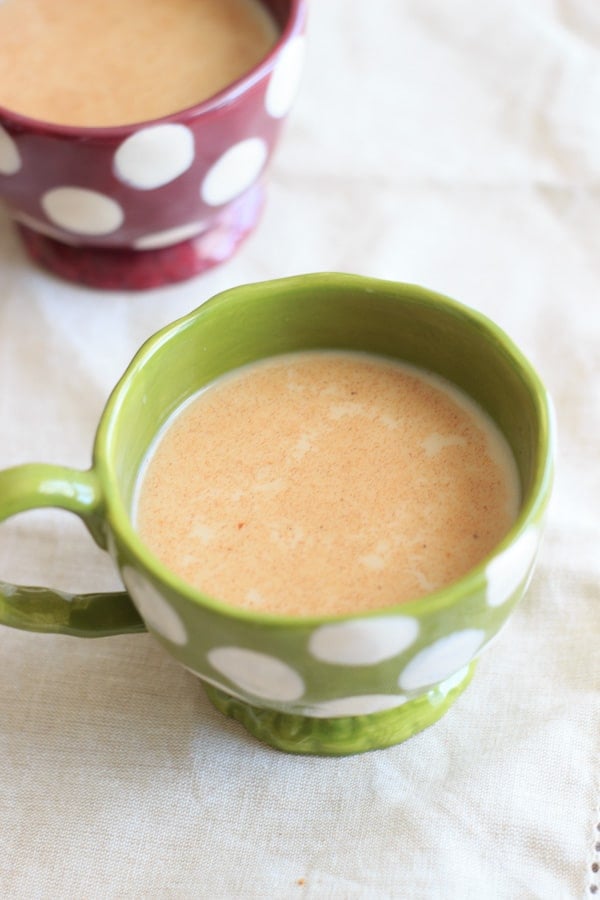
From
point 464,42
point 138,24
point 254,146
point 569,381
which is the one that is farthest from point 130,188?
point 464,42

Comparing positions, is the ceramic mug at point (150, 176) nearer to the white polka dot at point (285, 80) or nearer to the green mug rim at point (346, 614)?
the white polka dot at point (285, 80)

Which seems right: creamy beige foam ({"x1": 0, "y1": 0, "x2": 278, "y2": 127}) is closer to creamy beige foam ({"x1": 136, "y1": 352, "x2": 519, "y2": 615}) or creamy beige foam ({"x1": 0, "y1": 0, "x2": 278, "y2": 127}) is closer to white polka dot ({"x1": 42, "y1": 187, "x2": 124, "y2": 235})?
white polka dot ({"x1": 42, "y1": 187, "x2": 124, "y2": 235})

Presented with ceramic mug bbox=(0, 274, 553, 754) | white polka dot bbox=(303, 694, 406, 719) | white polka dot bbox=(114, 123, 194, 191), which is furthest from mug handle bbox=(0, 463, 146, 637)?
white polka dot bbox=(114, 123, 194, 191)

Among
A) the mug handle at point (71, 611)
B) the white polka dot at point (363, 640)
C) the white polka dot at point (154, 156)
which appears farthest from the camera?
the white polka dot at point (154, 156)

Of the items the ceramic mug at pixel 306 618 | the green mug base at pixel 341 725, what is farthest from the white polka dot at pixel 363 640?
the green mug base at pixel 341 725

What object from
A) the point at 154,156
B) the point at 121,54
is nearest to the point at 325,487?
the point at 154,156

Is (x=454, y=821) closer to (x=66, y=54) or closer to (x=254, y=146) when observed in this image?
(x=254, y=146)
